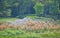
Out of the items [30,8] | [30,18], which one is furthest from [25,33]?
[30,8]

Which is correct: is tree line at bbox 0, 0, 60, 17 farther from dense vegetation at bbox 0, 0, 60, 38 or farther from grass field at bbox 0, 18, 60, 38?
grass field at bbox 0, 18, 60, 38

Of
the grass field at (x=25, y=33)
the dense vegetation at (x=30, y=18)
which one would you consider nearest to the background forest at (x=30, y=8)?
the dense vegetation at (x=30, y=18)

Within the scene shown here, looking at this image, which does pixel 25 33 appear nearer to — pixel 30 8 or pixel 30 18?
pixel 30 18

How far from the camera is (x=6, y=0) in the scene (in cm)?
609

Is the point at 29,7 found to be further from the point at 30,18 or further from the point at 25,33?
the point at 25,33

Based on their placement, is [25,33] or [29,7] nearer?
[25,33]

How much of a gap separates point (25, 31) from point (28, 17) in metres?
0.32

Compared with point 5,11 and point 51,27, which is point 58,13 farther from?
point 5,11

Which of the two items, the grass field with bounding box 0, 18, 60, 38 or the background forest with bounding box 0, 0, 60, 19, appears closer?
the grass field with bounding box 0, 18, 60, 38

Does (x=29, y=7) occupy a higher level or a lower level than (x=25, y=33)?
higher

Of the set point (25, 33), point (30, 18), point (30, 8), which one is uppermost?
point (30, 8)

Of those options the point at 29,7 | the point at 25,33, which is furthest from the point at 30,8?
the point at 25,33

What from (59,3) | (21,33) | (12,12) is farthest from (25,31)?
(59,3)

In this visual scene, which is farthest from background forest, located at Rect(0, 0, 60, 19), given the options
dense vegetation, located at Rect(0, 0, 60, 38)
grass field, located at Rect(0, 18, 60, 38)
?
grass field, located at Rect(0, 18, 60, 38)
